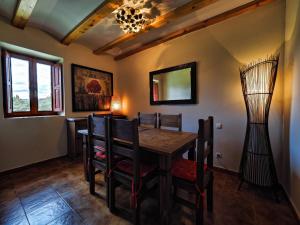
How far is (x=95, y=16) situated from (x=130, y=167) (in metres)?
2.21

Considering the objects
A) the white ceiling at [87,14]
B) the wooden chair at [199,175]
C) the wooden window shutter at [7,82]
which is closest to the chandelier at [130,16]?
the white ceiling at [87,14]

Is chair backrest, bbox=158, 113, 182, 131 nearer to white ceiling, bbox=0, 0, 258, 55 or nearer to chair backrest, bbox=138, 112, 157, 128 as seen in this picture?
chair backrest, bbox=138, 112, 157, 128

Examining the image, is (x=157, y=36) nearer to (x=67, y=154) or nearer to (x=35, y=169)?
(x=67, y=154)

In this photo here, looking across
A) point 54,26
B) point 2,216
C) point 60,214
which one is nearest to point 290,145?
point 60,214

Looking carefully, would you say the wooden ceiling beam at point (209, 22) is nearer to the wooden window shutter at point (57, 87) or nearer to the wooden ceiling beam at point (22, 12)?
the wooden window shutter at point (57, 87)

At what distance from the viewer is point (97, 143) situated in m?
1.60

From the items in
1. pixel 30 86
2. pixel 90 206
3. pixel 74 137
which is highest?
pixel 30 86

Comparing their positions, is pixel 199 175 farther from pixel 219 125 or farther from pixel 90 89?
pixel 90 89

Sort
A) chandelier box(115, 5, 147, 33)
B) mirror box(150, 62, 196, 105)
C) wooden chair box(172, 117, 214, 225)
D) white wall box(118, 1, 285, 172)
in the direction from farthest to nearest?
mirror box(150, 62, 196, 105), white wall box(118, 1, 285, 172), chandelier box(115, 5, 147, 33), wooden chair box(172, 117, 214, 225)

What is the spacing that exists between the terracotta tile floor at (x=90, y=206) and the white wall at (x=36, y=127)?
0.43 metres

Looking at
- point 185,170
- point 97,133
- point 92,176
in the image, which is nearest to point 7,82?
point 97,133

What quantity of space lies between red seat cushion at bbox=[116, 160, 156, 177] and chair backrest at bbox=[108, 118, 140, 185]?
70 mm

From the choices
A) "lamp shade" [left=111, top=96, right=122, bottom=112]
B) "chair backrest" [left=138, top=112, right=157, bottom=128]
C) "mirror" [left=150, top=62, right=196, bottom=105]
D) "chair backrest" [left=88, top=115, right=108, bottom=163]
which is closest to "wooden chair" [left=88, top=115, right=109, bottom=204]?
"chair backrest" [left=88, top=115, right=108, bottom=163]

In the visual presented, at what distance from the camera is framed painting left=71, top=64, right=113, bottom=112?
10.5ft
